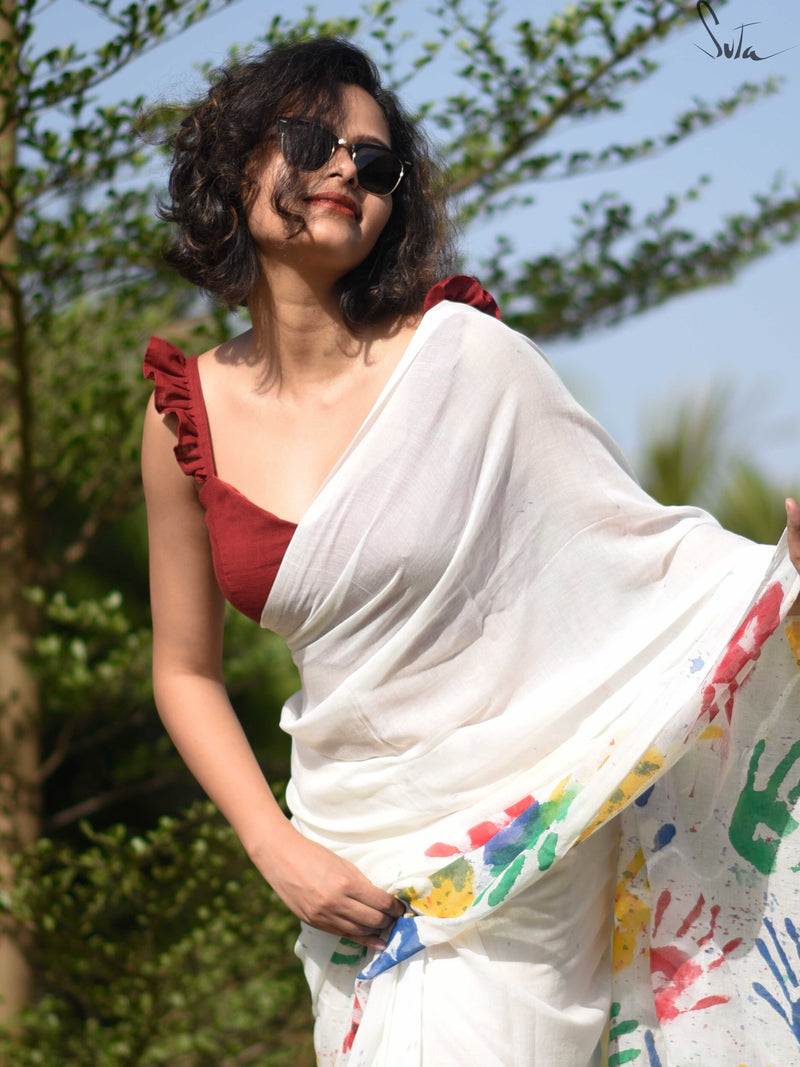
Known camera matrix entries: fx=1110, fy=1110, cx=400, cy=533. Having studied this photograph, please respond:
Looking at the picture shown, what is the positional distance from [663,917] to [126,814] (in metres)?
2.54

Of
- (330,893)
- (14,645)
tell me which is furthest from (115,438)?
(330,893)

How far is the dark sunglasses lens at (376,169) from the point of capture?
4.81ft

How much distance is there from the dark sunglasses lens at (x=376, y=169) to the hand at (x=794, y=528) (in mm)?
686

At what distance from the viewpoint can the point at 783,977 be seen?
129cm

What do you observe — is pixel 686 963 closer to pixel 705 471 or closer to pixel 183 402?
pixel 183 402

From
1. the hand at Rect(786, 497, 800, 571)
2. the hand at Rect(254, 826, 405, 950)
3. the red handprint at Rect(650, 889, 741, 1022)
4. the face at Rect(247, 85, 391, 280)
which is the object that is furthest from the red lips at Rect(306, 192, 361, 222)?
the red handprint at Rect(650, 889, 741, 1022)

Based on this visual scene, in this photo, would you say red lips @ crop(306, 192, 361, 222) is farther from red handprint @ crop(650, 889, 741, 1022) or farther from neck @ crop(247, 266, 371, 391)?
red handprint @ crop(650, 889, 741, 1022)

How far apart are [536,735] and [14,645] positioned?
5.29ft

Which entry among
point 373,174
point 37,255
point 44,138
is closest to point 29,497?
point 37,255

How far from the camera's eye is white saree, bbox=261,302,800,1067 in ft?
4.13

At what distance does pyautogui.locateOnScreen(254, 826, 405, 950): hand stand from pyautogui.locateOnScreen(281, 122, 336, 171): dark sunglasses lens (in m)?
0.87

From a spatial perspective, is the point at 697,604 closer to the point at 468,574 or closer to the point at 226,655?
the point at 468,574

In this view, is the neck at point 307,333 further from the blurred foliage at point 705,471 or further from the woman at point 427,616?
the blurred foliage at point 705,471

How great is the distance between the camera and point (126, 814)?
3537 mm
